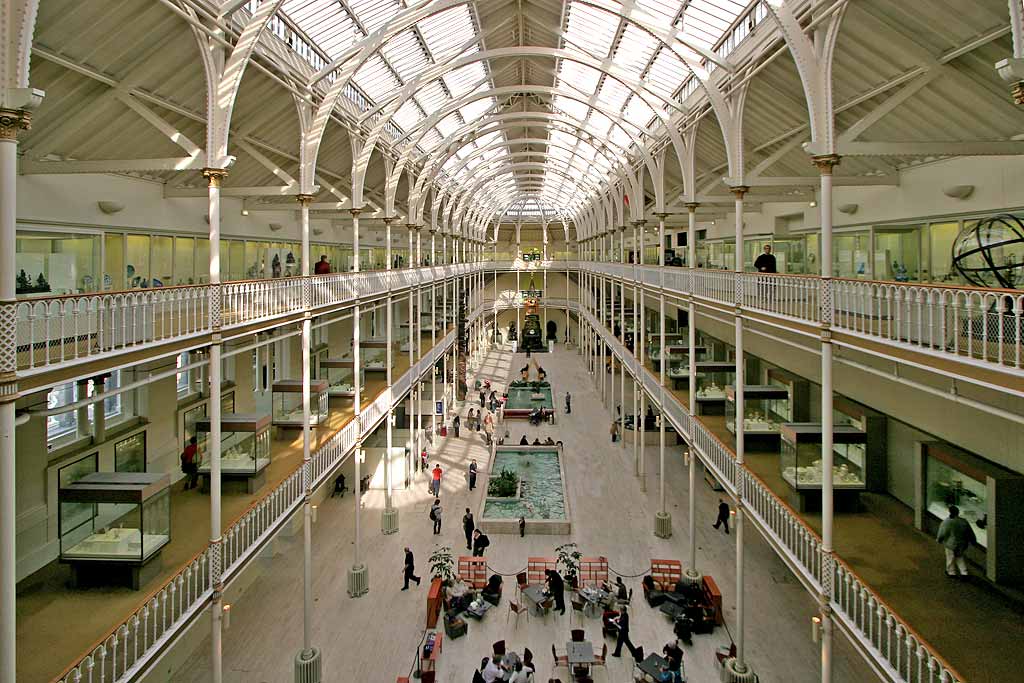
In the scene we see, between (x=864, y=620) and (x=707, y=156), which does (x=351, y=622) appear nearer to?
(x=864, y=620)

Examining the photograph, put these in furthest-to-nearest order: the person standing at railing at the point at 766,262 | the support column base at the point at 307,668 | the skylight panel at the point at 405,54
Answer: the skylight panel at the point at 405,54 → the person standing at railing at the point at 766,262 → the support column base at the point at 307,668

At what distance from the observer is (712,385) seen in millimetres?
20328

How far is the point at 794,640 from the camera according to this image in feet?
44.7

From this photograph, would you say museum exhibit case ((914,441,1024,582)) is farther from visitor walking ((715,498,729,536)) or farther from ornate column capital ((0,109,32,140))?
ornate column capital ((0,109,32,140))

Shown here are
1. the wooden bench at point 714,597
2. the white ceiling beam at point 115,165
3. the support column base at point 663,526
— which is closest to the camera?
the white ceiling beam at point 115,165

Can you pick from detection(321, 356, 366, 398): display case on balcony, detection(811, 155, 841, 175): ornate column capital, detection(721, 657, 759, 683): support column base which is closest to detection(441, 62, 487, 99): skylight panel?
detection(321, 356, 366, 398): display case on balcony

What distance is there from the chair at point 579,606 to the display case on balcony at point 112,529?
950cm

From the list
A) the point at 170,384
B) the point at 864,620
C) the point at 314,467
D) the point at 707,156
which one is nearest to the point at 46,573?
the point at 314,467

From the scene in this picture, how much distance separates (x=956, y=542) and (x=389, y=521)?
1612 cm

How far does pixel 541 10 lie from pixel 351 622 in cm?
2155

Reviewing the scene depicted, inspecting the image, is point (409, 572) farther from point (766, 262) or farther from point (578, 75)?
point (578, 75)

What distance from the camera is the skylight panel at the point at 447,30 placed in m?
20.1

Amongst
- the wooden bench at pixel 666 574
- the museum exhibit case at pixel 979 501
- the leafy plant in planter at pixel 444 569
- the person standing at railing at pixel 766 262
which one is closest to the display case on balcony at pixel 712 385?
the person standing at railing at pixel 766 262

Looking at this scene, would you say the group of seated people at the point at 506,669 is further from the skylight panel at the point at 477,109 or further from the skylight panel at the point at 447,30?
the skylight panel at the point at 477,109
